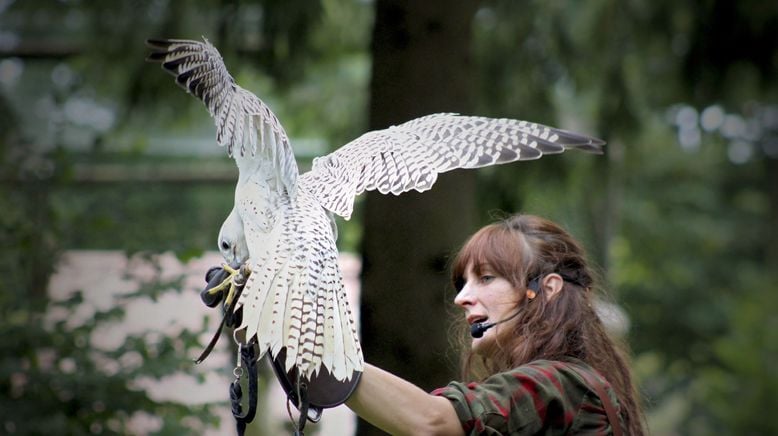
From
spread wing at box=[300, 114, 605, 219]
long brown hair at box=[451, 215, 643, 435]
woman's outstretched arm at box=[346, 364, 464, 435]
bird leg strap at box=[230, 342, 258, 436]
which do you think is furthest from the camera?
spread wing at box=[300, 114, 605, 219]

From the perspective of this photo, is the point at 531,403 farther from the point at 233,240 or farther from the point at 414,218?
the point at 414,218

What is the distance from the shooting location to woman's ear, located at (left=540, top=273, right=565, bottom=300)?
2.28 m

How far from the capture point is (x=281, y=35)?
536cm

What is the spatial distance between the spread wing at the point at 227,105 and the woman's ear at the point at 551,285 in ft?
2.09

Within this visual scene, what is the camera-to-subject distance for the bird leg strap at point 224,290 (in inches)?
85.6

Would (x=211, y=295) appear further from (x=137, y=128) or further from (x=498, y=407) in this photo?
(x=137, y=128)

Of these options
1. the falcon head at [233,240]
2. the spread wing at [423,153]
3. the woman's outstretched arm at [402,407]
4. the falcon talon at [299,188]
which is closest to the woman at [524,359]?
the woman's outstretched arm at [402,407]

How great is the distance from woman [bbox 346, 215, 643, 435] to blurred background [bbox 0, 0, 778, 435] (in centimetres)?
33

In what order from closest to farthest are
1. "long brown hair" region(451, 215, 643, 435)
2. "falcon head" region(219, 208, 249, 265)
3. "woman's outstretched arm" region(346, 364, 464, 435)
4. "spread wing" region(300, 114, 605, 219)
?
"woman's outstretched arm" region(346, 364, 464, 435), "long brown hair" region(451, 215, 643, 435), "falcon head" region(219, 208, 249, 265), "spread wing" region(300, 114, 605, 219)

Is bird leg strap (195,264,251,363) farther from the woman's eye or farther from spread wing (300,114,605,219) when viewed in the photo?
the woman's eye

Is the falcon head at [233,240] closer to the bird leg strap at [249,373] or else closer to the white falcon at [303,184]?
the white falcon at [303,184]

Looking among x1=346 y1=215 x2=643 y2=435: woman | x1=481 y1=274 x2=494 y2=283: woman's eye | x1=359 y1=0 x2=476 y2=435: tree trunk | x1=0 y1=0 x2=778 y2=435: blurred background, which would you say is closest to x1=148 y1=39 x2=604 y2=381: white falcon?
x1=346 y1=215 x2=643 y2=435: woman

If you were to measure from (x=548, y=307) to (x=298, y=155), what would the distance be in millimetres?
4762

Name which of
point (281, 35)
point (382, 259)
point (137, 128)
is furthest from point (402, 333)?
point (137, 128)
